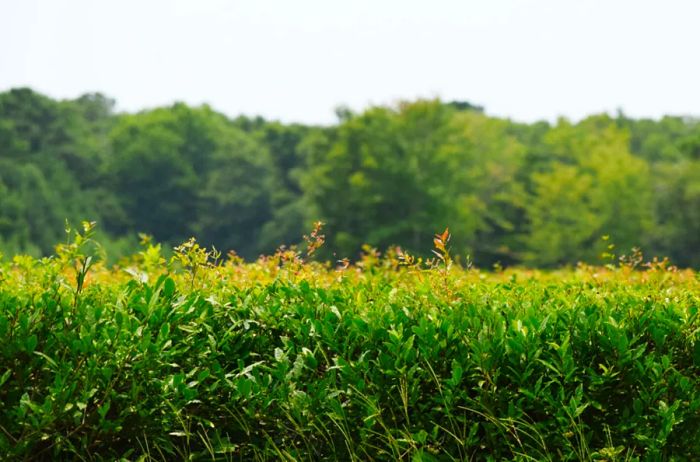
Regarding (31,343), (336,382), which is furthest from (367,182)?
(31,343)

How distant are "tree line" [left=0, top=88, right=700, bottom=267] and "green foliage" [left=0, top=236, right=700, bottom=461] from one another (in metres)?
42.9

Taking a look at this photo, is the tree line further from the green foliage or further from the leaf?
the leaf

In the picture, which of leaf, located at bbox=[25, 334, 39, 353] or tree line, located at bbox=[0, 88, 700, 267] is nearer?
leaf, located at bbox=[25, 334, 39, 353]

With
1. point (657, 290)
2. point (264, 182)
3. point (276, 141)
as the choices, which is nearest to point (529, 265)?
point (264, 182)

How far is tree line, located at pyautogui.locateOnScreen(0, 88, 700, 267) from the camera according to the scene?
46.8 m

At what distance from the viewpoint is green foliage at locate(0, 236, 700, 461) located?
354 centimetres

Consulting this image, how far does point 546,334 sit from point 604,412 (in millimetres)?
458

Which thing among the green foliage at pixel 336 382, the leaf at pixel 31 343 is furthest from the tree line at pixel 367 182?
the leaf at pixel 31 343

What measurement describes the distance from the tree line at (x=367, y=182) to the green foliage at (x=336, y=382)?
42934mm

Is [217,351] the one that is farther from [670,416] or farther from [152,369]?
[670,416]

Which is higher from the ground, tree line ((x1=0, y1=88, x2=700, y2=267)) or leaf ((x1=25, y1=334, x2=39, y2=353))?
leaf ((x1=25, y1=334, x2=39, y2=353))

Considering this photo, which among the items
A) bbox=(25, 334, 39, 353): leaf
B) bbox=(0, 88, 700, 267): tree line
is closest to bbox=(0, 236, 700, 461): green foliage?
bbox=(25, 334, 39, 353): leaf

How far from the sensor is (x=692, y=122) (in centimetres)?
7981

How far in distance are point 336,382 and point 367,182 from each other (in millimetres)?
44658
